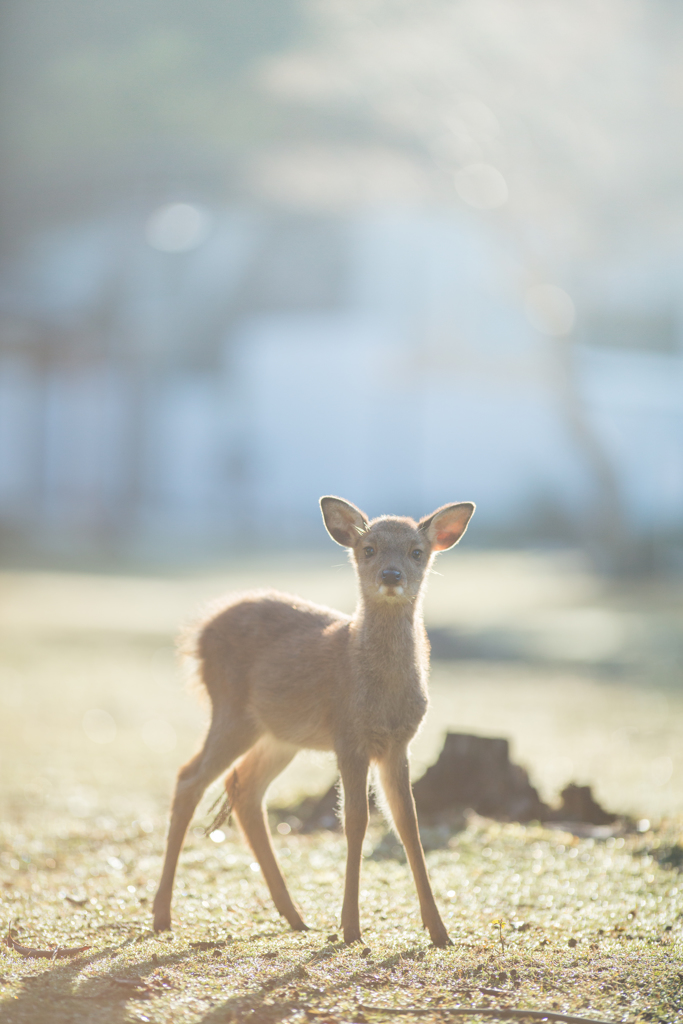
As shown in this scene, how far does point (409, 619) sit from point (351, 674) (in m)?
0.29

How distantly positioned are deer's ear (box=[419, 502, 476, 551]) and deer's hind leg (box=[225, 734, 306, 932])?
0.95 m

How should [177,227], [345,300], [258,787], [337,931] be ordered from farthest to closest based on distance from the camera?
[345,300] → [177,227] → [258,787] → [337,931]

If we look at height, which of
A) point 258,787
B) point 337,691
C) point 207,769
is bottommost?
point 258,787

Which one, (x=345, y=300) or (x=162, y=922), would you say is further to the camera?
(x=345, y=300)

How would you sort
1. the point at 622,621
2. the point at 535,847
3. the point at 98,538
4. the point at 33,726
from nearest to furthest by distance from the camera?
the point at 535,847
the point at 33,726
the point at 622,621
the point at 98,538

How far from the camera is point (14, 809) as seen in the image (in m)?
5.96

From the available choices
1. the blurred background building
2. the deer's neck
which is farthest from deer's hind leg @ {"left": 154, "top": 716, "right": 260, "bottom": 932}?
the blurred background building

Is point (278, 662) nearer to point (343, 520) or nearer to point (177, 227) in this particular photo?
point (343, 520)

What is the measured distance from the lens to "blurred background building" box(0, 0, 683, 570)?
12.6 metres

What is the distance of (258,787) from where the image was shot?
4395 mm

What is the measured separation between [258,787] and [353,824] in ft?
2.23

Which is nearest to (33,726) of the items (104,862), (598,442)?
(104,862)

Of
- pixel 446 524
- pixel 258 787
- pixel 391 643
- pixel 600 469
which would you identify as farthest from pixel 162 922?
Answer: pixel 600 469

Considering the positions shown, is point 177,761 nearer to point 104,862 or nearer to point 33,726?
point 33,726
